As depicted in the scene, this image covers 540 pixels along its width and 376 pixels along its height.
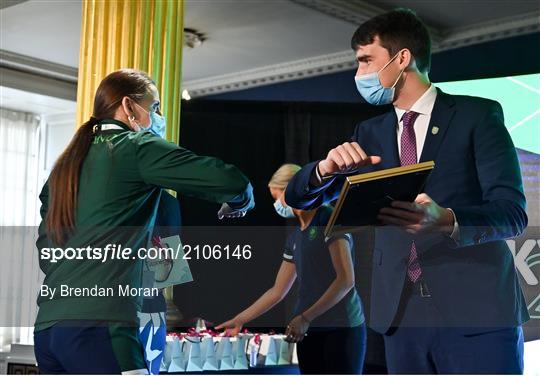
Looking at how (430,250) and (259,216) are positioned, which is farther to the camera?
(259,216)

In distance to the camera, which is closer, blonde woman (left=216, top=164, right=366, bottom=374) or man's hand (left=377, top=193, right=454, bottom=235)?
man's hand (left=377, top=193, right=454, bottom=235)

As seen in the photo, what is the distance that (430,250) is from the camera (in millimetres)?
1686

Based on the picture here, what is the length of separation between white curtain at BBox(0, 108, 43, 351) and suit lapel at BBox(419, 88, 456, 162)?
641 centimetres

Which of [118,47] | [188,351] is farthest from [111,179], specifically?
[188,351]

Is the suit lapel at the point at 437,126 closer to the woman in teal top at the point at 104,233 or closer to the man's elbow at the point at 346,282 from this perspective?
the woman in teal top at the point at 104,233

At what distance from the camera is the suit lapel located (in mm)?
1681

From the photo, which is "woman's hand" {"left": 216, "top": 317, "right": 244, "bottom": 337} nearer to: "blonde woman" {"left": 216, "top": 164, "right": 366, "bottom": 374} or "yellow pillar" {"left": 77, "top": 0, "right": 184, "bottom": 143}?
"blonde woman" {"left": 216, "top": 164, "right": 366, "bottom": 374}

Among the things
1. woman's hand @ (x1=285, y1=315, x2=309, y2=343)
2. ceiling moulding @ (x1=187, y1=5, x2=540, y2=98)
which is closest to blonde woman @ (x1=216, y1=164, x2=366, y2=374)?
woman's hand @ (x1=285, y1=315, x2=309, y2=343)

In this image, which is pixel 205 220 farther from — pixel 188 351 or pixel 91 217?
pixel 91 217

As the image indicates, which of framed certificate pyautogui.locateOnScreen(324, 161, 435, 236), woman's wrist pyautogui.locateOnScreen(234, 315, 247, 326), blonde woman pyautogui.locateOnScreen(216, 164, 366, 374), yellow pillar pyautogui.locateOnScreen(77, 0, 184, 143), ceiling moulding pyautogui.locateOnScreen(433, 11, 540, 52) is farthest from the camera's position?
ceiling moulding pyautogui.locateOnScreen(433, 11, 540, 52)

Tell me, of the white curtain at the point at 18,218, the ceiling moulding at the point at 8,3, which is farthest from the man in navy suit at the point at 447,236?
the white curtain at the point at 18,218

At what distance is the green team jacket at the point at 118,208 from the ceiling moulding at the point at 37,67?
4807 millimetres

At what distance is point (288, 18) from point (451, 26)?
1146 mm

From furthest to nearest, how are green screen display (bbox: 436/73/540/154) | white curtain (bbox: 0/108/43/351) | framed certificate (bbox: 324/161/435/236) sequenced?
white curtain (bbox: 0/108/43/351) < green screen display (bbox: 436/73/540/154) < framed certificate (bbox: 324/161/435/236)
